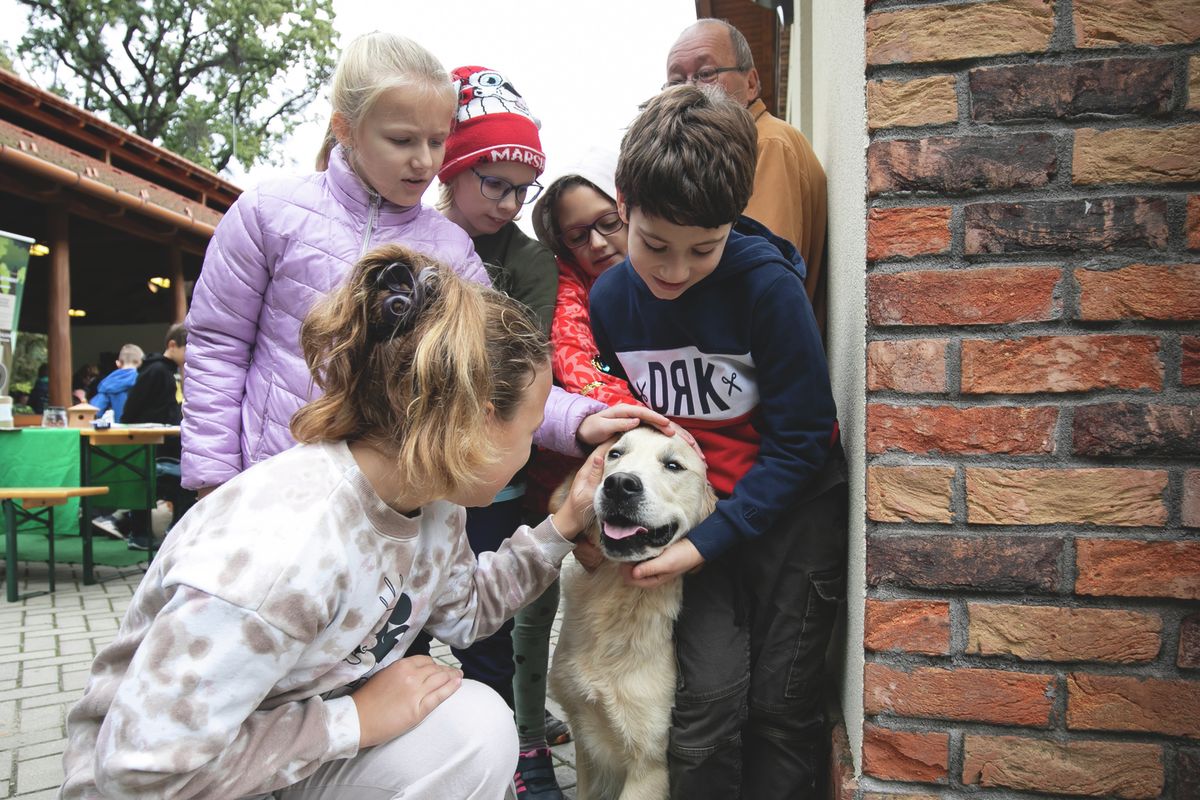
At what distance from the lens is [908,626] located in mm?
1670

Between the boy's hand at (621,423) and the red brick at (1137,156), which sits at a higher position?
the red brick at (1137,156)

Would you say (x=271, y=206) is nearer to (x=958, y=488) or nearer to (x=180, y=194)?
(x=958, y=488)

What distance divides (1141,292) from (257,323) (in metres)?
2.06

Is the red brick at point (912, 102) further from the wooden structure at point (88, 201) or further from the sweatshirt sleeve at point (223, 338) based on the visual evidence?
the wooden structure at point (88, 201)

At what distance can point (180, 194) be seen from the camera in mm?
14719

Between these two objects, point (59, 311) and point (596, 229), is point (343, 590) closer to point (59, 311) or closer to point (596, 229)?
point (596, 229)

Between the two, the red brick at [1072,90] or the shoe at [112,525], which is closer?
the red brick at [1072,90]

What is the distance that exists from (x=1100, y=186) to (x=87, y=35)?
1203 inches

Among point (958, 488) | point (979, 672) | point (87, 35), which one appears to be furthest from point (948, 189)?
point (87, 35)

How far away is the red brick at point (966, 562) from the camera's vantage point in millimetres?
1608

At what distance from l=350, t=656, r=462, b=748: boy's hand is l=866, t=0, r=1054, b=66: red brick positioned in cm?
157

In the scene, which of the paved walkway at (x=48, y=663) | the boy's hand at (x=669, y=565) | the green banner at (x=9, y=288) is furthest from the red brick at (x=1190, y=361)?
the green banner at (x=9, y=288)

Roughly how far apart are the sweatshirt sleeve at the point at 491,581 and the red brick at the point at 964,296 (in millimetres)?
1015

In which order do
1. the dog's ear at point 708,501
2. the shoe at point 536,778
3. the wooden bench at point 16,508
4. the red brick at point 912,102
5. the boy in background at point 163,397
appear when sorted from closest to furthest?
the red brick at point 912,102, the dog's ear at point 708,501, the shoe at point 536,778, the wooden bench at point 16,508, the boy in background at point 163,397
